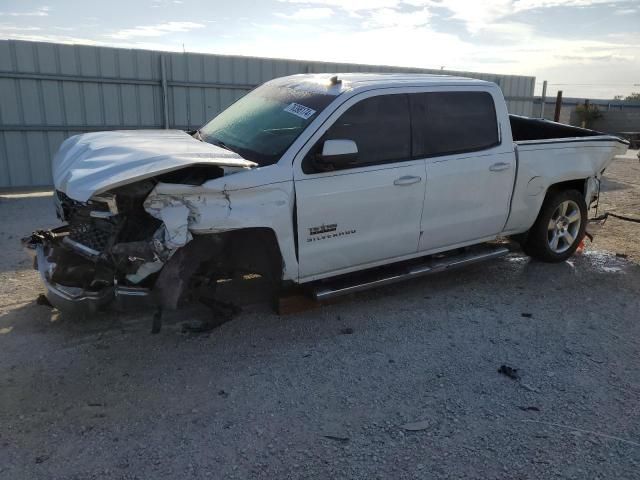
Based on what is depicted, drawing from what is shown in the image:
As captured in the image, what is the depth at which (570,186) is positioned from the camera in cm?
623

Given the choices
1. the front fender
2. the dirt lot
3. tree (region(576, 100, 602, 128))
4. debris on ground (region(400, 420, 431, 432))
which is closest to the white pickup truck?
the front fender

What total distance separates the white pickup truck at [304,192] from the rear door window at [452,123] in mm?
13

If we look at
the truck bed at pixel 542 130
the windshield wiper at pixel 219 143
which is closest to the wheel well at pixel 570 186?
the truck bed at pixel 542 130

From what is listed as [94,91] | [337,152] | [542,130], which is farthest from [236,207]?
[94,91]

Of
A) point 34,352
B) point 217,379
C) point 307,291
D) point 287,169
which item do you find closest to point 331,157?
point 287,169

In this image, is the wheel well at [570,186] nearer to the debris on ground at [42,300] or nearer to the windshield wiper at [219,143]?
the windshield wiper at [219,143]

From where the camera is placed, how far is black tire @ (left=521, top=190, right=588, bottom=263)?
599 centimetres

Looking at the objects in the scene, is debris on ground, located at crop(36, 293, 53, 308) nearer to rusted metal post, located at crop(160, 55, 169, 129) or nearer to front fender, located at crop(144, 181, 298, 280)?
front fender, located at crop(144, 181, 298, 280)

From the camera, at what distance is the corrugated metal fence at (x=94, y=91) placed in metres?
10.7

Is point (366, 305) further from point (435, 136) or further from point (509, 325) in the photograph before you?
point (435, 136)

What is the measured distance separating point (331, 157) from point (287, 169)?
35 cm

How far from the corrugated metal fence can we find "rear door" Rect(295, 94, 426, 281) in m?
8.62

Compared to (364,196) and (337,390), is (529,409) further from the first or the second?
(364,196)

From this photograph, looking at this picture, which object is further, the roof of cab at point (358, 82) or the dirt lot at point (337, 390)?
the roof of cab at point (358, 82)
